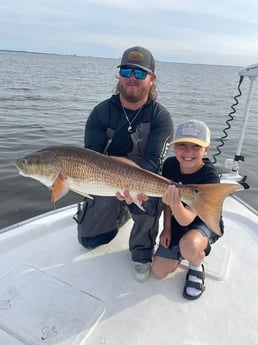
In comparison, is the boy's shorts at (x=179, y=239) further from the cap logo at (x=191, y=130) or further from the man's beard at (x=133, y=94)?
the man's beard at (x=133, y=94)

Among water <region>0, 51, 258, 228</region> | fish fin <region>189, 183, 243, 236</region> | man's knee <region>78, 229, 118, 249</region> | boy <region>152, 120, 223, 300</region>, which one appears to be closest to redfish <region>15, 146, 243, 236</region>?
fish fin <region>189, 183, 243, 236</region>

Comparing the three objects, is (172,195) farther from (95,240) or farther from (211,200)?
(95,240)

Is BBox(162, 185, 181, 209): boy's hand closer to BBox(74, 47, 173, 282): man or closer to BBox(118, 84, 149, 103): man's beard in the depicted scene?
BBox(74, 47, 173, 282): man

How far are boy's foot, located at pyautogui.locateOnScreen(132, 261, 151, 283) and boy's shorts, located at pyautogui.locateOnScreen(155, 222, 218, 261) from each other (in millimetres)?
171

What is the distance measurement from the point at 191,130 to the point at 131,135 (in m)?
0.70

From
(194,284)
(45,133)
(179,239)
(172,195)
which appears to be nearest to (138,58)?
(172,195)

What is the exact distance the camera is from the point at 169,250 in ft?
11.3

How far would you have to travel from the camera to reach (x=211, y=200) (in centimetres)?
280

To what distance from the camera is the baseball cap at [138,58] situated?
11.9 feet

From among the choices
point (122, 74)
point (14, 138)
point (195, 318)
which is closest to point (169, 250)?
point (195, 318)

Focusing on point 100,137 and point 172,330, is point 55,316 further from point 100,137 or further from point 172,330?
point 100,137

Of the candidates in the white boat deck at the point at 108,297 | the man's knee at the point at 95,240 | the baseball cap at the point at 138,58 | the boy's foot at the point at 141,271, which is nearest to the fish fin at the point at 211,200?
the white boat deck at the point at 108,297

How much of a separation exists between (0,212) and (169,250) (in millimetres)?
4184

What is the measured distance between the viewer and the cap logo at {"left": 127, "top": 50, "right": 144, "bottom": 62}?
3.63 m
